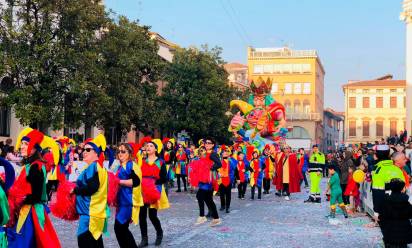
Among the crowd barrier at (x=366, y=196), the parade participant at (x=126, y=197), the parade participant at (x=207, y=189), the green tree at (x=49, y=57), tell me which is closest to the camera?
the parade participant at (x=126, y=197)

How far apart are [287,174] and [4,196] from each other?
17695mm

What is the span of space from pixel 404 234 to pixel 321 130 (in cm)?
9346

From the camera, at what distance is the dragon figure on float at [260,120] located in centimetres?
4344

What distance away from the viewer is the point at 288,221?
48.5 feet

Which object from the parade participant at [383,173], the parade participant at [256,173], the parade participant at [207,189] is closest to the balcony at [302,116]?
the parade participant at [256,173]

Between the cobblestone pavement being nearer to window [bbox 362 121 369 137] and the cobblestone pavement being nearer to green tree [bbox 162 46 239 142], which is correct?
green tree [bbox 162 46 239 142]

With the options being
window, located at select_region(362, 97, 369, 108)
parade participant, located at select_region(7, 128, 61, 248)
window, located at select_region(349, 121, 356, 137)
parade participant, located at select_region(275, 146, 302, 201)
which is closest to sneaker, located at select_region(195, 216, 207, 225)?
parade participant, located at select_region(7, 128, 61, 248)

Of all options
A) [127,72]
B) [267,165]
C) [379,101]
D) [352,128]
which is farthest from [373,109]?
[267,165]

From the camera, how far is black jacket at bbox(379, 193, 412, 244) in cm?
740

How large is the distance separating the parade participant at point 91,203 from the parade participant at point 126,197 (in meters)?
1.05

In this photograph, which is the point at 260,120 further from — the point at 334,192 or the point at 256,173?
the point at 334,192

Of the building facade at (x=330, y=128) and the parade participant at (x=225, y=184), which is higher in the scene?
the building facade at (x=330, y=128)

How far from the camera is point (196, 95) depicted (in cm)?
4603

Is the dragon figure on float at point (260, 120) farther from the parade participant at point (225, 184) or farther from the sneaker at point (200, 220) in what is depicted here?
the sneaker at point (200, 220)
